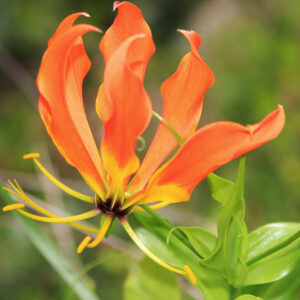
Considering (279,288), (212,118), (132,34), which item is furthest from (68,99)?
(212,118)

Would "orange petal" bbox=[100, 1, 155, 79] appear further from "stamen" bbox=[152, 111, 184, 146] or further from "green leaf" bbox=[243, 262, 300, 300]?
"green leaf" bbox=[243, 262, 300, 300]

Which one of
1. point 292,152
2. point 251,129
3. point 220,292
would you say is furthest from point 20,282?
point 251,129

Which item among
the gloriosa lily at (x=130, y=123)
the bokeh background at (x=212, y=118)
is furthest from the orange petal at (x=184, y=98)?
the bokeh background at (x=212, y=118)

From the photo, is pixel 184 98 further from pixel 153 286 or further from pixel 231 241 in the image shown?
pixel 153 286

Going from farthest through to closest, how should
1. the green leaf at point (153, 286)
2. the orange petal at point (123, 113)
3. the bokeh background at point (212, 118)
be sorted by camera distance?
the bokeh background at point (212, 118) → the green leaf at point (153, 286) → the orange petal at point (123, 113)

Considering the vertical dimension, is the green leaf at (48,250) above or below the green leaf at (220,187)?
below

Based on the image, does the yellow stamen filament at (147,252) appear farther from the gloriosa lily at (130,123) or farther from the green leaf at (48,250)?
the green leaf at (48,250)

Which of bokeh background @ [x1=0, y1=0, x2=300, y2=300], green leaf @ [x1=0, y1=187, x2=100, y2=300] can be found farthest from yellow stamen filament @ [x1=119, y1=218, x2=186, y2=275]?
bokeh background @ [x1=0, y1=0, x2=300, y2=300]
